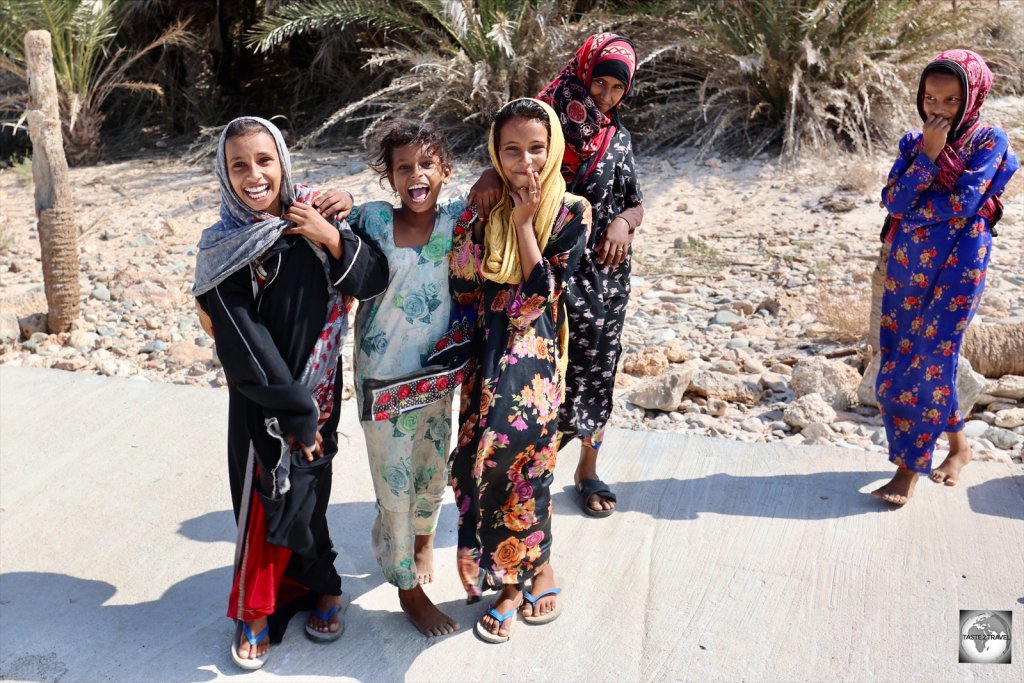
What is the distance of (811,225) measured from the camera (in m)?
6.46

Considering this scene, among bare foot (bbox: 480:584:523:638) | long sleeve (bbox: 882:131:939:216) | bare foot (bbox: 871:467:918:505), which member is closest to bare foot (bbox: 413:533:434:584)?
bare foot (bbox: 480:584:523:638)

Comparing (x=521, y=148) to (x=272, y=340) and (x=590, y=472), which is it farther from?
(x=590, y=472)

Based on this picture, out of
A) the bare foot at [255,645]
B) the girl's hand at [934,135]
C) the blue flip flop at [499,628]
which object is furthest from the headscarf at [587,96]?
the bare foot at [255,645]

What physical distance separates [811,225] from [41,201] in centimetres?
488

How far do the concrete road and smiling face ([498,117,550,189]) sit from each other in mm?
1318

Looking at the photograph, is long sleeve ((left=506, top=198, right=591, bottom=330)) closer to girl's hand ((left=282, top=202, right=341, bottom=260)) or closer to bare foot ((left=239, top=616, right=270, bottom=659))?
girl's hand ((left=282, top=202, right=341, bottom=260))

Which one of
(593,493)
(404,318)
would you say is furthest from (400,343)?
(593,493)

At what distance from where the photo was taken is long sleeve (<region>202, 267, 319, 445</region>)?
7.76ft

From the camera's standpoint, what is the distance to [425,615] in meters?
2.77

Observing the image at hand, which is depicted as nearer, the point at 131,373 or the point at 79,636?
the point at 79,636

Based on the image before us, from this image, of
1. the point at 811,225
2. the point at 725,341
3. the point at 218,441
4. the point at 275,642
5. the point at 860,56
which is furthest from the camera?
the point at 860,56

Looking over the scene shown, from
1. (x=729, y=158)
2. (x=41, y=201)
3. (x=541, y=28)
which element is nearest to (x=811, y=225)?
(x=729, y=158)

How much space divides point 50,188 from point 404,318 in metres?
3.98

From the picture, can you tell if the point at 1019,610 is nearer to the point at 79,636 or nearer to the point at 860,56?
the point at 79,636
